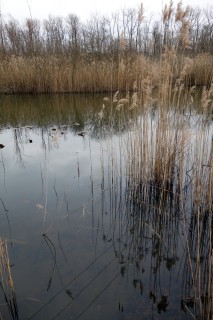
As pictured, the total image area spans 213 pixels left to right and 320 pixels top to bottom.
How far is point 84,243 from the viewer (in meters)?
2.01

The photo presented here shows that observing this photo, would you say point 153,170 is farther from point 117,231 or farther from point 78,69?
point 78,69

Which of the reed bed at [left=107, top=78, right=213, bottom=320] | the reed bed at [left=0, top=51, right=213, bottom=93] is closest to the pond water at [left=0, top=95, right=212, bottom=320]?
the reed bed at [left=107, top=78, right=213, bottom=320]

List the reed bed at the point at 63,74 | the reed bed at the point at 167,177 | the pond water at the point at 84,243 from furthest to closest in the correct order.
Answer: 1. the reed bed at the point at 63,74
2. the reed bed at the point at 167,177
3. the pond water at the point at 84,243

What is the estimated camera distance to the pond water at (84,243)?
1508 mm

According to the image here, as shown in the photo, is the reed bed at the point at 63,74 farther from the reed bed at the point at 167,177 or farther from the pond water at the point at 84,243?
the reed bed at the point at 167,177

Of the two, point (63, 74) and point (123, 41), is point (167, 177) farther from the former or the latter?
point (63, 74)

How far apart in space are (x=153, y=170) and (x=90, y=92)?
6.21m

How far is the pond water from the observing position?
1508 millimetres

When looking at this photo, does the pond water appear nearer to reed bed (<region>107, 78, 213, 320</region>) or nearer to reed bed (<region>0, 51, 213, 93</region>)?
reed bed (<region>107, 78, 213, 320</region>)

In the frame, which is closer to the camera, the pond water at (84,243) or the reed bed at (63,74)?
the pond water at (84,243)

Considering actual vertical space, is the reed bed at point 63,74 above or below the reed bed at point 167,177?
above

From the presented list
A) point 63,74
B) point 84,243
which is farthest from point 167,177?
point 63,74

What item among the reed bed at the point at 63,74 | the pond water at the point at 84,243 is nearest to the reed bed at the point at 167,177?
the pond water at the point at 84,243

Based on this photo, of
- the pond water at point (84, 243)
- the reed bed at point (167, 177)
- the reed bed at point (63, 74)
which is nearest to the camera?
the pond water at point (84, 243)
